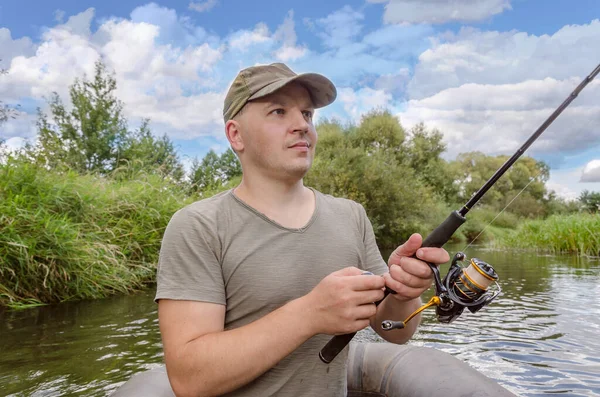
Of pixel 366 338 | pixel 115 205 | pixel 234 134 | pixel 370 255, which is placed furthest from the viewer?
pixel 115 205

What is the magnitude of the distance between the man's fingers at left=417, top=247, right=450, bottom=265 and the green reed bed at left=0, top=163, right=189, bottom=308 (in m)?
5.33

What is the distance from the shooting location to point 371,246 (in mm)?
2271

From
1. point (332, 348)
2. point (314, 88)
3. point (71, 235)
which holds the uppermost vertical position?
point (314, 88)

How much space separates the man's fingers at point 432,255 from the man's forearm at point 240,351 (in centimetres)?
42

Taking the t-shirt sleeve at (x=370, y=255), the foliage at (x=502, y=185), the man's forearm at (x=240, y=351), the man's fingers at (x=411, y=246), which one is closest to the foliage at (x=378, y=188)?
the foliage at (x=502, y=185)

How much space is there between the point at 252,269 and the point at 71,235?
537 cm

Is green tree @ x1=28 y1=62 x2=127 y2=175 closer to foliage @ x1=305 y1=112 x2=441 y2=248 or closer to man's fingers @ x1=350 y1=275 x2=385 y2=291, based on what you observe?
foliage @ x1=305 y1=112 x2=441 y2=248

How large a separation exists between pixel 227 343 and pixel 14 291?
5.45 meters

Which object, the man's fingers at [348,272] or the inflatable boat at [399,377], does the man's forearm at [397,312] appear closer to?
the inflatable boat at [399,377]

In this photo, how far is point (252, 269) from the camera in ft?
6.13

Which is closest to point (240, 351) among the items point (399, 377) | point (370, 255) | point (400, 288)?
point (400, 288)

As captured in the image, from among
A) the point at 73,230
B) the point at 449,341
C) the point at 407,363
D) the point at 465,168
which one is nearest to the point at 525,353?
the point at 449,341

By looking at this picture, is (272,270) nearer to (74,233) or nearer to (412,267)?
(412,267)

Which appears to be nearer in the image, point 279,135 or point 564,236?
point 279,135
